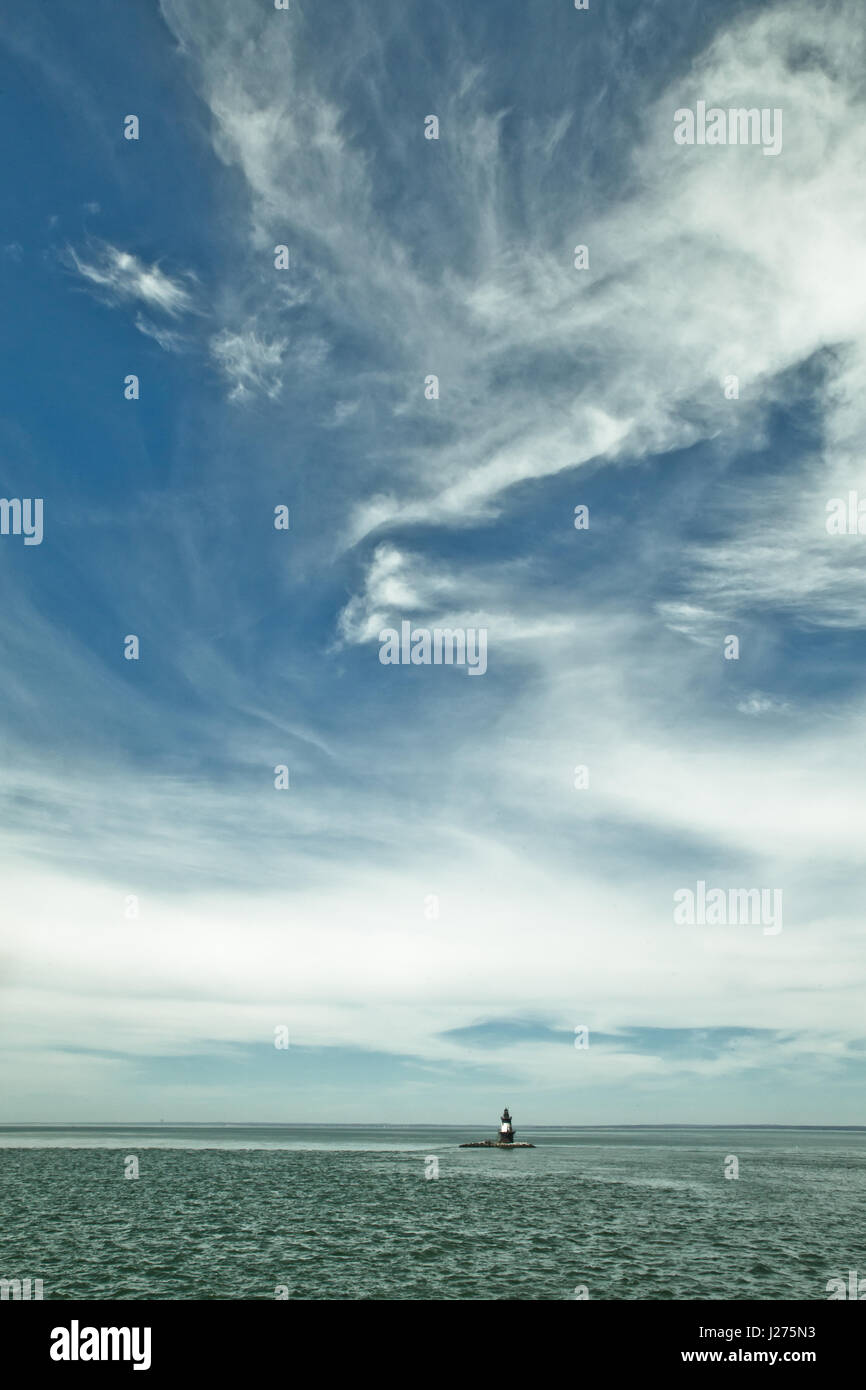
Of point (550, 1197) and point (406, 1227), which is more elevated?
point (406, 1227)

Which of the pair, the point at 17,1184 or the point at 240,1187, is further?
the point at 17,1184

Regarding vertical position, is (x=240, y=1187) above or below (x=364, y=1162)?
above

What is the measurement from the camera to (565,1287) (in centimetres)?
3366
